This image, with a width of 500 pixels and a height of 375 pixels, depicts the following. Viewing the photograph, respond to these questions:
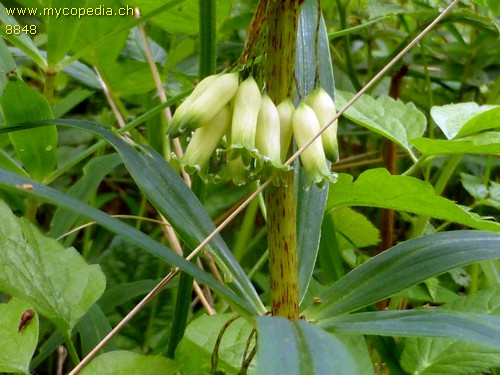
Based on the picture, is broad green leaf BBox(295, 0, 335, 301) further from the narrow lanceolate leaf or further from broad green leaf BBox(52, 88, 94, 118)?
broad green leaf BBox(52, 88, 94, 118)

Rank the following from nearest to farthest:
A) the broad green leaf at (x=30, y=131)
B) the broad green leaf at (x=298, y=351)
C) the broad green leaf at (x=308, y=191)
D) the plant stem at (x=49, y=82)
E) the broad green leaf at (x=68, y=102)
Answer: the broad green leaf at (x=298, y=351) < the broad green leaf at (x=308, y=191) < the broad green leaf at (x=30, y=131) < the plant stem at (x=49, y=82) < the broad green leaf at (x=68, y=102)

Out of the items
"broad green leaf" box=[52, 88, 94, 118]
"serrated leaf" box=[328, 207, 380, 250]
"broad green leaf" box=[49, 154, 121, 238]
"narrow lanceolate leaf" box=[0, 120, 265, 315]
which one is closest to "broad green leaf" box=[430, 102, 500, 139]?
"serrated leaf" box=[328, 207, 380, 250]

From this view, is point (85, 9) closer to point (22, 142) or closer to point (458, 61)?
point (22, 142)

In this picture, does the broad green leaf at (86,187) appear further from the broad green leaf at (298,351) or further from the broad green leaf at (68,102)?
the broad green leaf at (298,351)

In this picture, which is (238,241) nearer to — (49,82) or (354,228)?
(354,228)

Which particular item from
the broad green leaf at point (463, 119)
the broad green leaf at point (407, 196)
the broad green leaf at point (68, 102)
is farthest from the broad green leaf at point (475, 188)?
the broad green leaf at point (68, 102)

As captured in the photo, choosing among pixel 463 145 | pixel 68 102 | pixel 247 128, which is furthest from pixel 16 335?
pixel 68 102
